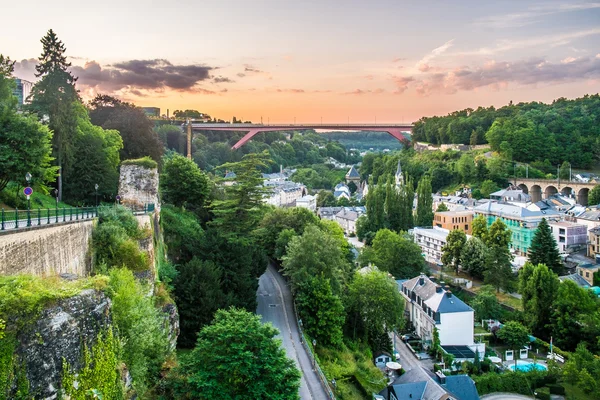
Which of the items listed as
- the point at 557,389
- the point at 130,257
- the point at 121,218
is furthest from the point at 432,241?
the point at 130,257

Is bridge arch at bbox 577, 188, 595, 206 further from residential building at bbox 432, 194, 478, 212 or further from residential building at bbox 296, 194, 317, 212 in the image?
residential building at bbox 296, 194, 317, 212

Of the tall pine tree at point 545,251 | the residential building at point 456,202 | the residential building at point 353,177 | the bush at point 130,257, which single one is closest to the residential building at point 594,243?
the tall pine tree at point 545,251

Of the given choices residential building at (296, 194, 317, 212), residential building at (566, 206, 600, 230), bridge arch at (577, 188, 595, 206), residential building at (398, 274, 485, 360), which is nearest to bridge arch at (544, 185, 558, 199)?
bridge arch at (577, 188, 595, 206)

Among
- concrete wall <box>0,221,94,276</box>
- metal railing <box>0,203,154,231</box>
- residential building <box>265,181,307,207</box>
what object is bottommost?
residential building <box>265,181,307,207</box>

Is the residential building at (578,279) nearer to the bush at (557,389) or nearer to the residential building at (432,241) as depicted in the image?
the residential building at (432,241)

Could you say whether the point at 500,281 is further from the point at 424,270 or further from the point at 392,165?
the point at 392,165

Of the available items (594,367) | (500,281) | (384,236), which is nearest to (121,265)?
(594,367)
